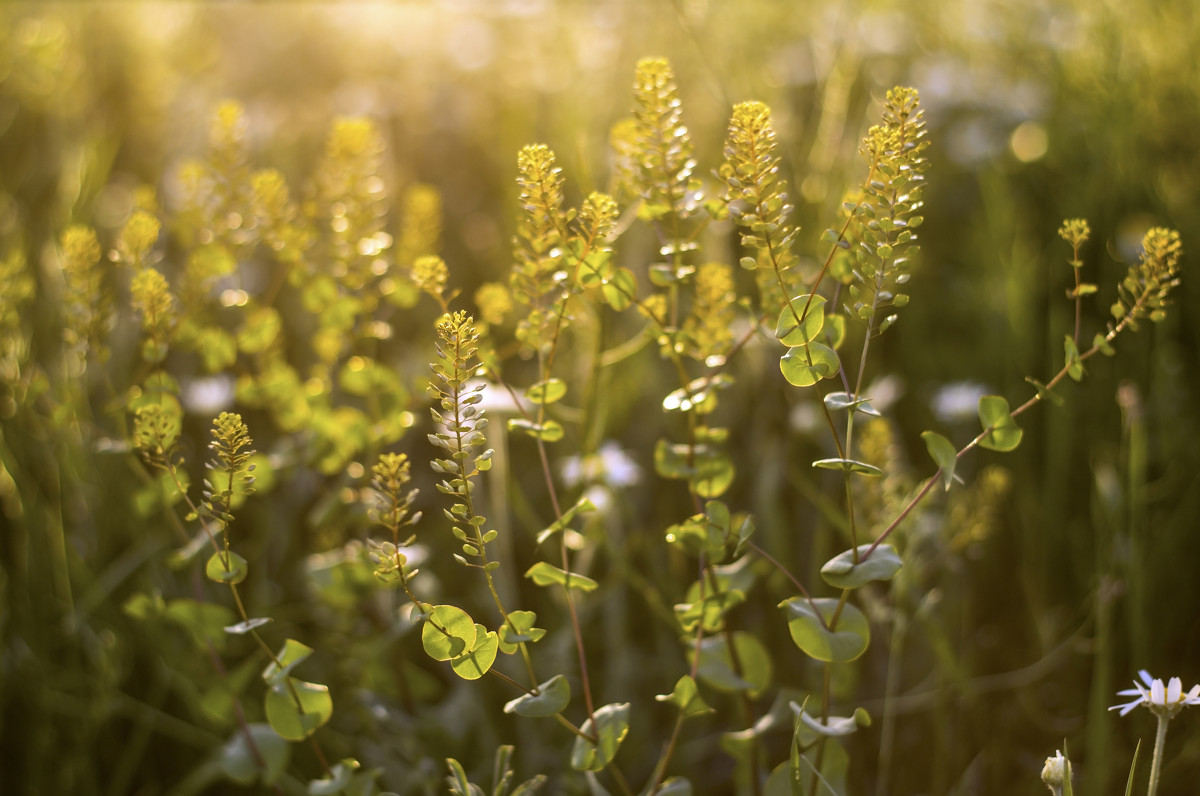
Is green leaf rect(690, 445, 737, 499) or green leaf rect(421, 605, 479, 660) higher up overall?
green leaf rect(690, 445, 737, 499)

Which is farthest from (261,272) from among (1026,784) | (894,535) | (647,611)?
(1026,784)

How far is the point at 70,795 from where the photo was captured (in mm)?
905

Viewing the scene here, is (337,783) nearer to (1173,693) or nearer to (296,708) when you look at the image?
(296,708)

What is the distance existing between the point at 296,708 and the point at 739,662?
0.31 meters

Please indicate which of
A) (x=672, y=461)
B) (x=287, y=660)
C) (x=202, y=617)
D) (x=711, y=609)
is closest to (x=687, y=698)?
(x=711, y=609)

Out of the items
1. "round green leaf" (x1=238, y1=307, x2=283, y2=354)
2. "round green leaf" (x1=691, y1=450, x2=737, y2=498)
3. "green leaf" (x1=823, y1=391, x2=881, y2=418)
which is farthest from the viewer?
"round green leaf" (x1=238, y1=307, x2=283, y2=354)

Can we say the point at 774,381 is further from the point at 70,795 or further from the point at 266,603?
the point at 70,795

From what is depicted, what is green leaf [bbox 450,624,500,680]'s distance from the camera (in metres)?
0.56

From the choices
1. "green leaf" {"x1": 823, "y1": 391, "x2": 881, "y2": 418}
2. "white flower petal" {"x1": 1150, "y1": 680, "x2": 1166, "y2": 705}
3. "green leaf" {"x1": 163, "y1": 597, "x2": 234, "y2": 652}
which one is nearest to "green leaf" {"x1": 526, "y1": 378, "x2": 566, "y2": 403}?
"green leaf" {"x1": 823, "y1": 391, "x2": 881, "y2": 418}

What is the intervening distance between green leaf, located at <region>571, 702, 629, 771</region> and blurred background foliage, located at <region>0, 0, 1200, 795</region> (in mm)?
202

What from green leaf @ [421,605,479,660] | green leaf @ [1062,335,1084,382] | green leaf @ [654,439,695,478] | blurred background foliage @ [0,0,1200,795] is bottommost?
blurred background foliage @ [0,0,1200,795]

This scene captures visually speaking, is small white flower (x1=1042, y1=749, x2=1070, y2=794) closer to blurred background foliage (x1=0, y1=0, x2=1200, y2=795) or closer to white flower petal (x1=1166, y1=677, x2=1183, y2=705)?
white flower petal (x1=1166, y1=677, x2=1183, y2=705)

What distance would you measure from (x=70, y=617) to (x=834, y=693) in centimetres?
72

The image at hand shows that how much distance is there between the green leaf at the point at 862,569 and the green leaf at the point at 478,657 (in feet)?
0.67
